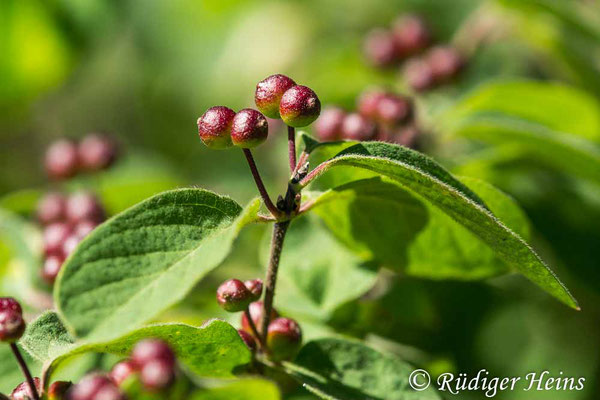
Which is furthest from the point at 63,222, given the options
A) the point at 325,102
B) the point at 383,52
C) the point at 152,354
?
the point at 383,52

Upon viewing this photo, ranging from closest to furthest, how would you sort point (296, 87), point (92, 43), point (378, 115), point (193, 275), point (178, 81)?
point (193, 275)
point (296, 87)
point (378, 115)
point (92, 43)
point (178, 81)

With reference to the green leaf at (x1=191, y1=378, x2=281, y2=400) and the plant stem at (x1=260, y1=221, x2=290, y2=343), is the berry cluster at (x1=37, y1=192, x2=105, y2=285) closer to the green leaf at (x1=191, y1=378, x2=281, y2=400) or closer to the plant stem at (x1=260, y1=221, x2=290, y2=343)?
the plant stem at (x1=260, y1=221, x2=290, y2=343)

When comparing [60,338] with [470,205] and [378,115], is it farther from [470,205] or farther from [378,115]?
[378,115]

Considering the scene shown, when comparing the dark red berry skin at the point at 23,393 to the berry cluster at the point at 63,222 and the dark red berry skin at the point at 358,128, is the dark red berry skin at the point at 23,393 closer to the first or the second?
the berry cluster at the point at 63,222

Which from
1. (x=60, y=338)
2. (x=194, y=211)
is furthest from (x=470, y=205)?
(x=60, y=338)

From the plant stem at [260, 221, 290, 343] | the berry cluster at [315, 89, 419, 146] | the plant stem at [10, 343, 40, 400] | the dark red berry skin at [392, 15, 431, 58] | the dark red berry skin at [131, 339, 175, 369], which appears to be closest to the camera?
the dark red berry skin at [131, 339, 175, 369]

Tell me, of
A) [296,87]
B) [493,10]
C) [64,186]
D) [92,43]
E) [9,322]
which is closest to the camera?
[9,322]

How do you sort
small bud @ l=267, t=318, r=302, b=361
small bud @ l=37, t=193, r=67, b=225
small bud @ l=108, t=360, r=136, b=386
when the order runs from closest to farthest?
small bud @ l=108, t=360, r=136, b=386 < small bud @ l=267, t=318, r=302, b=361 < small bud @ l=37, t=193, r=67, b=225

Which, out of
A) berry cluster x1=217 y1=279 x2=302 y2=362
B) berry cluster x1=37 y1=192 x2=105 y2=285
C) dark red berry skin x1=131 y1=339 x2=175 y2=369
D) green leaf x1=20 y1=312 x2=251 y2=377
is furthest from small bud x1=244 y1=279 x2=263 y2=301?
berry cluster x1=37 y1=192 x2=105 y2=285
